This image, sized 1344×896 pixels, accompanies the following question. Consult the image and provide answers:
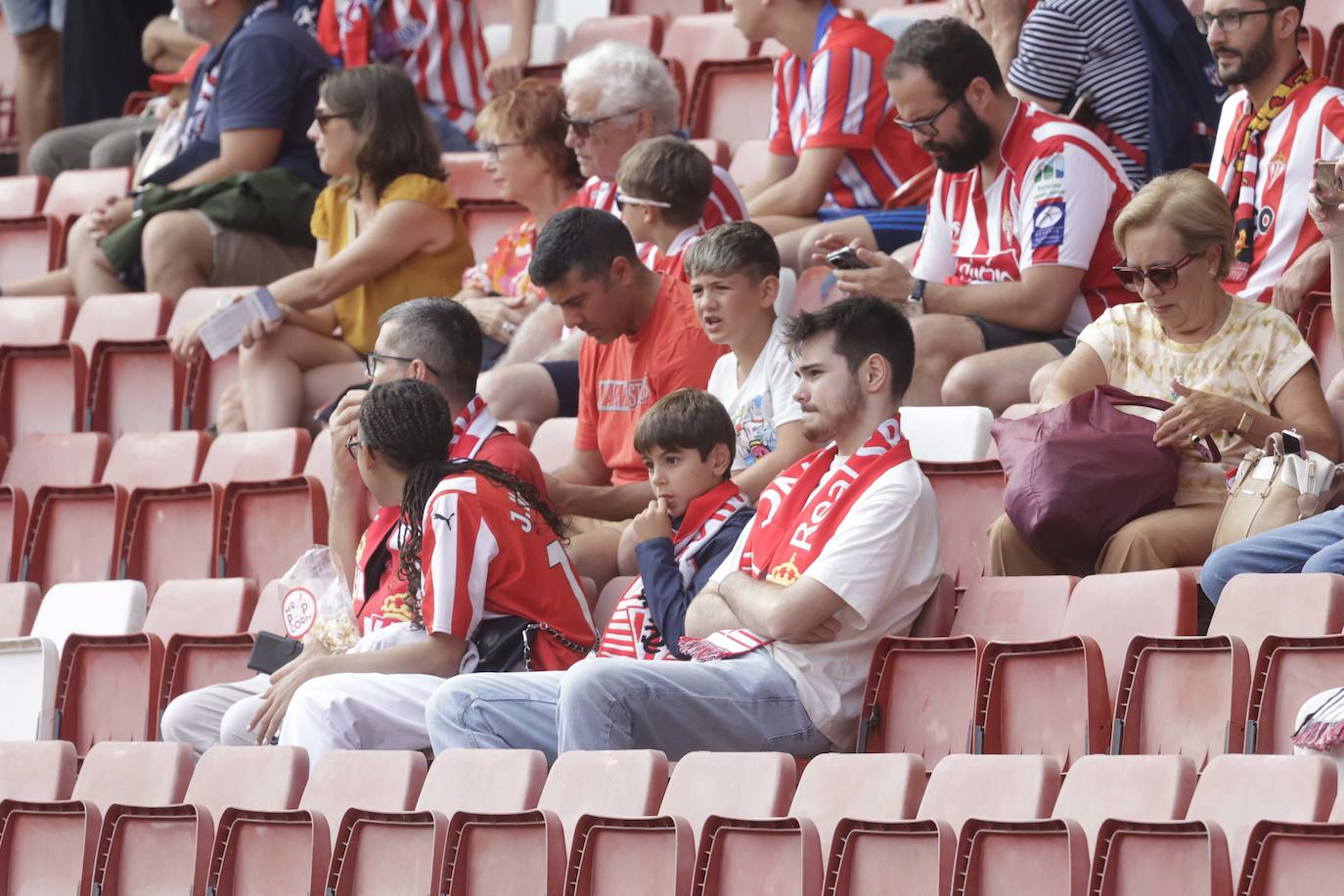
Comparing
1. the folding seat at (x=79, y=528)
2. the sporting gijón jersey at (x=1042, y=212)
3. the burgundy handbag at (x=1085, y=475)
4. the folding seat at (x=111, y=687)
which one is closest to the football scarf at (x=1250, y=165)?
the sporting gijón jersey at (x=1042, y=212)

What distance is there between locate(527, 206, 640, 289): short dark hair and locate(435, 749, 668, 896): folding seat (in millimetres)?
1380

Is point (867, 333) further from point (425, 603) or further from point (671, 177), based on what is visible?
point (671, 177)

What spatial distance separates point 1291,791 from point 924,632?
0.99m

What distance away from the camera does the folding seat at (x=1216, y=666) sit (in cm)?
308

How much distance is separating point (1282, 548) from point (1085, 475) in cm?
37

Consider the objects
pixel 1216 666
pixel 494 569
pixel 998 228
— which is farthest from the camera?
pixel 998 228

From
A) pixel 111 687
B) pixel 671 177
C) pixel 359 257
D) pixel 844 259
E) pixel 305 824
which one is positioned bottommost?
pixel 111 687

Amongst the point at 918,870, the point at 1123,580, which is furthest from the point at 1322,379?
the point at 918,870

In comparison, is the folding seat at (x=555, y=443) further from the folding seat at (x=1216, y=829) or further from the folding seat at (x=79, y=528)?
the folding seat at (x=1216, y=829)

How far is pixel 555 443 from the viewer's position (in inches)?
187

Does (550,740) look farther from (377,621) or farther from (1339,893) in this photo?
(1339,893)

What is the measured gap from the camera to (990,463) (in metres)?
3.96

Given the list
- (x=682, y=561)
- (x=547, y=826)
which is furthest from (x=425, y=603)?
(x=547, y=826)

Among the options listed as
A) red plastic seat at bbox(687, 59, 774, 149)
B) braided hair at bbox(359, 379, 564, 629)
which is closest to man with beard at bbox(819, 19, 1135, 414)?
braided hair at bbox(359, 379, 564, 629)
